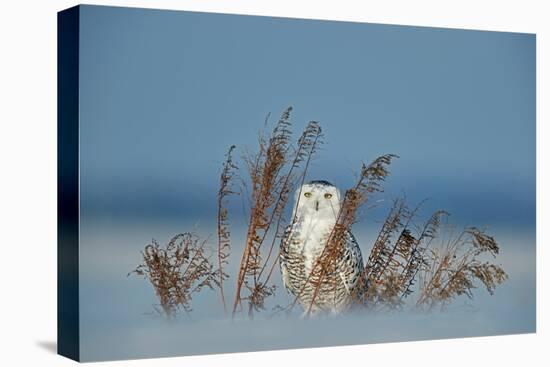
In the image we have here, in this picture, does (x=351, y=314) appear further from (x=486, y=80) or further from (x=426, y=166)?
(x=486, y=80)

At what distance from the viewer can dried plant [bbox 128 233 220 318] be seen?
8.30m

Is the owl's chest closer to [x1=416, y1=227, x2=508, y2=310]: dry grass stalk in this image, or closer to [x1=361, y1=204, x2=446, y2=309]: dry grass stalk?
[x1=361, y1=204, x2=446, y2=309]: dry grass stalk

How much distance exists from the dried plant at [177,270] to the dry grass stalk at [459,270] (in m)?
1.56

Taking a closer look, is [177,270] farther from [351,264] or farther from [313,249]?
[351,264]

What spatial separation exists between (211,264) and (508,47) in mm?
2657

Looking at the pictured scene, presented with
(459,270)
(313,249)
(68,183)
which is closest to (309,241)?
(313,249)

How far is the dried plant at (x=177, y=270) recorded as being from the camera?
27.2ft

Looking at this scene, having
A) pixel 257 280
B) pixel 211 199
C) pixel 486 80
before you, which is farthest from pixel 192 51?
pixel 486 80

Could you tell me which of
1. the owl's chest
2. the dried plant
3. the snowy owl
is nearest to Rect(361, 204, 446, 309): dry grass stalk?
the snowy owl

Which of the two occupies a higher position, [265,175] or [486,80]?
[486,80]

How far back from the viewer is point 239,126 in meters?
8.52

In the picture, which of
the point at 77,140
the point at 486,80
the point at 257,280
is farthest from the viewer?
the point at 486,80

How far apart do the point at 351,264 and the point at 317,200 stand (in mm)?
477

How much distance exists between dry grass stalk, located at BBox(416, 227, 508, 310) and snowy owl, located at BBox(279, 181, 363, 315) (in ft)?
2.16
